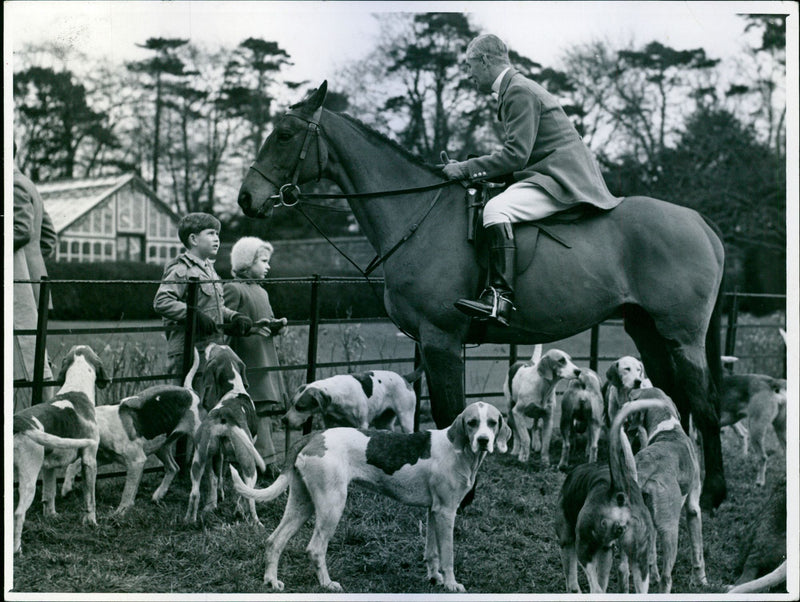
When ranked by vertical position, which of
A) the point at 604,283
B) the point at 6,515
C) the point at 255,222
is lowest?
the point at 6,515

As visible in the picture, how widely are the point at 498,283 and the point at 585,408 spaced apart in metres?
2.95

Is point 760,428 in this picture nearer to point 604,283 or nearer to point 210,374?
point 604,283

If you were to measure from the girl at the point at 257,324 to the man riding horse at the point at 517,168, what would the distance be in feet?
6.84

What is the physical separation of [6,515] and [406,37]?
32.1 feet

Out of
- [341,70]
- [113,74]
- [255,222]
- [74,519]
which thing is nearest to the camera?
[74,519]

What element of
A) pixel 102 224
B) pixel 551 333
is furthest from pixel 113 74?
pixel 551 333

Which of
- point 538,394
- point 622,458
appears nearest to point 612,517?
point 622,458

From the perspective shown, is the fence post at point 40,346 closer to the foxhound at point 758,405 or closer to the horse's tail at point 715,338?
the horse's tail at point 715,338

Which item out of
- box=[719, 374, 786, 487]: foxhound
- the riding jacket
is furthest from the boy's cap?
box=[719, 374, 786, 487]: foxhound

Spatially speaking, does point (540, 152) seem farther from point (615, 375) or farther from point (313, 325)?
point (313, 325)

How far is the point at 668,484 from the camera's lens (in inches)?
212

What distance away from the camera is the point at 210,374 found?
6941 millimetres

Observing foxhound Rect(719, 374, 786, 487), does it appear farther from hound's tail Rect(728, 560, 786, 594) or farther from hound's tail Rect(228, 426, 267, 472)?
hound's tail Rect(228, 426, 267, 472)

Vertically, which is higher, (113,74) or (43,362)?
(113,74)
